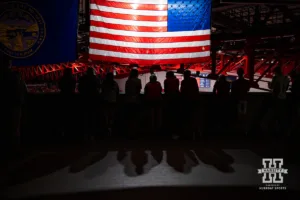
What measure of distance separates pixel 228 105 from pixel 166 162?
272 centimetres

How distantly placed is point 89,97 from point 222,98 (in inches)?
130

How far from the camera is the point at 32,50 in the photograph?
17.4 feet

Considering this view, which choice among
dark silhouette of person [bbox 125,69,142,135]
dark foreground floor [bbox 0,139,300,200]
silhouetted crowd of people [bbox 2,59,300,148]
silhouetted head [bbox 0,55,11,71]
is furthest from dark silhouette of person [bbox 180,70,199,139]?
silhouetted head [bbox 0,55,11,71]

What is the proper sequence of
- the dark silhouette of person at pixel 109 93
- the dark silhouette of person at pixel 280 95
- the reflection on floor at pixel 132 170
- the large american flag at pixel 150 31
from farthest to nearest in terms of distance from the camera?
the dark silhouette of person at pixel 280 95 < the dark silhouette of person at pixel 109 93 < the large american flag at pixel 150 31 < the reflection on floor at pixel 132 170

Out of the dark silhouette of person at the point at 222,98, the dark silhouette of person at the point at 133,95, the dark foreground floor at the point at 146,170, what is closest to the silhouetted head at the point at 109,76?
the dark silhouette of person at the point at 133,95

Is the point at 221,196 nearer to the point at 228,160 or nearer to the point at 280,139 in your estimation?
the point at 228,160

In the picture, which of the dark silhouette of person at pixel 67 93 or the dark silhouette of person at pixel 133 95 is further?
the dark silhouette of person at pixel 133 95

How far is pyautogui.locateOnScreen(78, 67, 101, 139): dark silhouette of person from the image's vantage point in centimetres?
565

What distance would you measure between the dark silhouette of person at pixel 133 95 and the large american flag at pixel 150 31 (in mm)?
380

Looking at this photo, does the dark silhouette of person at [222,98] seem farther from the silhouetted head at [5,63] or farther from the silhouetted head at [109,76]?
the silhouetted head at [5,63]

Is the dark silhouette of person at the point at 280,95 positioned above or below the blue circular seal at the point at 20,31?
below

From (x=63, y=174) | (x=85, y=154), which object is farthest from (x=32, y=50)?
(x=63, y=174)

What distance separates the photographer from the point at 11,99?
4586mm

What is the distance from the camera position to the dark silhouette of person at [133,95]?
18.9 feet
